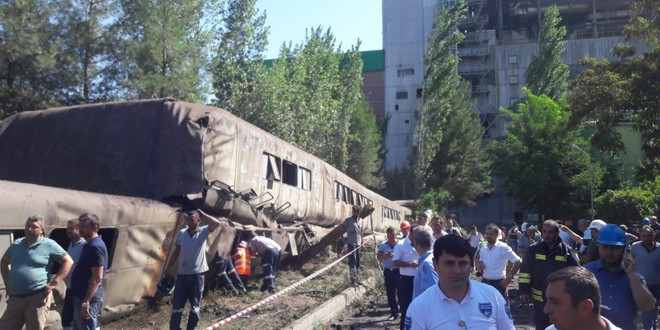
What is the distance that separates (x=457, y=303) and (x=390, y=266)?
6892 mm

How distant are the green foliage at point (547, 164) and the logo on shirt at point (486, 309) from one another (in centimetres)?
4199

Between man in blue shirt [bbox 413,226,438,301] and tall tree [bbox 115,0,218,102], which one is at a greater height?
tall tree [bbox 115,0,218,102]

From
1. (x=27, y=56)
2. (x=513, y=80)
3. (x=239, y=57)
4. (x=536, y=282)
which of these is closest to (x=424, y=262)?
(x=536, y=282)

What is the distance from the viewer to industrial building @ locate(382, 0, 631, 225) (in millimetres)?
56469

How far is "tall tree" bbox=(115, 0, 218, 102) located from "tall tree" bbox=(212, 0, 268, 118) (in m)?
5.24

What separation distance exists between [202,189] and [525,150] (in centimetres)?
3866

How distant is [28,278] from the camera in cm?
602

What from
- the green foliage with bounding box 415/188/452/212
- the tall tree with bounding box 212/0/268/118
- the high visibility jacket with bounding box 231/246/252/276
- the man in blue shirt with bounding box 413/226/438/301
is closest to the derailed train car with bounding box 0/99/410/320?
the high visibility jacket with bounding box 231/246/252/276

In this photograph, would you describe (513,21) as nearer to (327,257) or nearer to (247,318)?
(327,257)

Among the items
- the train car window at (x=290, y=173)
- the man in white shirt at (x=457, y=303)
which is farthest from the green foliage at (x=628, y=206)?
the man in white shirt at (x=457, y=303)

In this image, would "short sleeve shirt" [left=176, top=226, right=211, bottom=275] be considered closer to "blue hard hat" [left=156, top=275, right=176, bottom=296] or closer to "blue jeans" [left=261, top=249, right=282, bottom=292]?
"blue hard hat" [left=156, top=275, right=176, bottom=296]

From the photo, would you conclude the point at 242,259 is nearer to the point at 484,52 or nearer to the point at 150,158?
the point at 150,158

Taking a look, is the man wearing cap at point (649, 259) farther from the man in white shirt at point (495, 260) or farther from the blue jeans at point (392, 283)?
the blue jeans at point (392, 283)

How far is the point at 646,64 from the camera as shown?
41.7 feet
